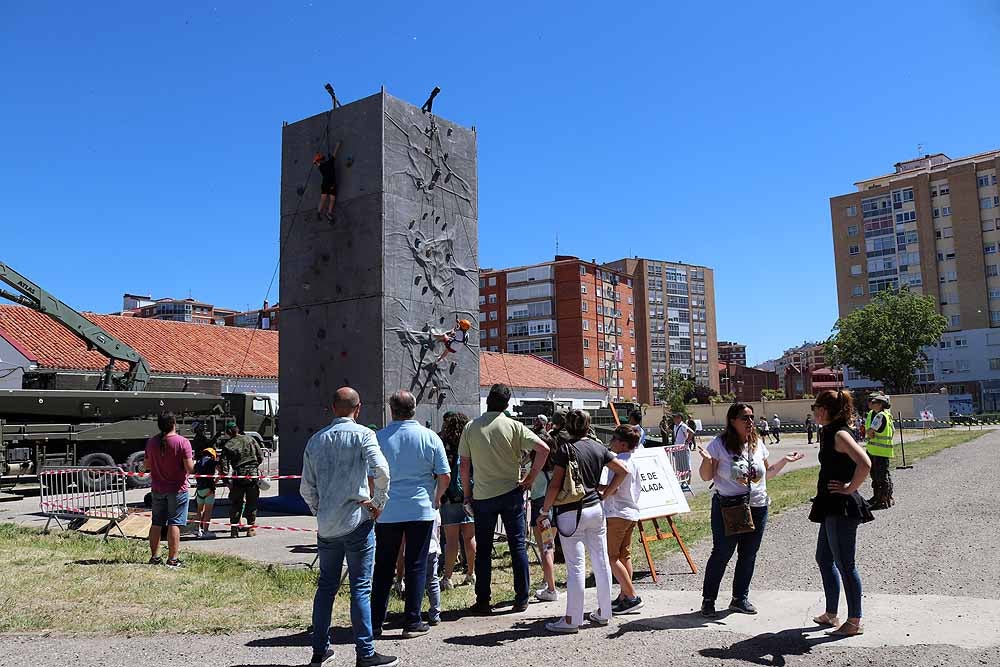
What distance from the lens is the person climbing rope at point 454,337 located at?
13.2 m

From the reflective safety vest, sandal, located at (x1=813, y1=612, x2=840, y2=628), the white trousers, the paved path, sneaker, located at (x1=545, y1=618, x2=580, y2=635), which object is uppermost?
the reflective safety vest

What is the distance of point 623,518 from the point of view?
629cm

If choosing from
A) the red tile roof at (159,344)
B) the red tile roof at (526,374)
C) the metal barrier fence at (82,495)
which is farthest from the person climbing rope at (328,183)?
the red tile roof at (526,374)

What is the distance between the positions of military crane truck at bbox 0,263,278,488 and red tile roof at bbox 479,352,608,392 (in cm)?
2627

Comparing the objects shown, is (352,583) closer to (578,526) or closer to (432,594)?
(432,594)

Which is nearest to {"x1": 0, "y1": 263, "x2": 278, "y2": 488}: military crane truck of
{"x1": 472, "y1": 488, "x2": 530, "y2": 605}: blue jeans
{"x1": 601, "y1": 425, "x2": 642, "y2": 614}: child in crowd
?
{"x1": 472, "y1": 488, "x2": 530, "y2": 605}: blue jeans

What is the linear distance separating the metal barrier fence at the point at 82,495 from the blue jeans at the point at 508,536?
25.0ft

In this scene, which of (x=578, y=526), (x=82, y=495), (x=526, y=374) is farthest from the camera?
(x=526, y=374)

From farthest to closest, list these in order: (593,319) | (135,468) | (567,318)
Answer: (593,319) → (567,318) → (135,468)

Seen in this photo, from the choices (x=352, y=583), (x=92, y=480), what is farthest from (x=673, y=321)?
(x=352, y=583)

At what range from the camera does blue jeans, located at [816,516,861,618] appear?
5.30 metres

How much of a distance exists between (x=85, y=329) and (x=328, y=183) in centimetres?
1246

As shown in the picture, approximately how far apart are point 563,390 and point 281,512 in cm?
4411

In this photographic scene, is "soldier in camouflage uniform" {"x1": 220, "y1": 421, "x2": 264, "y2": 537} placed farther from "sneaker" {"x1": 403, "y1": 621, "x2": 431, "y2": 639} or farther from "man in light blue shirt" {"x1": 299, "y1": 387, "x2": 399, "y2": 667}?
"man in light blue shirt" {"x1": 299, "y1": 387, "x2": 399, "y2": 667}
